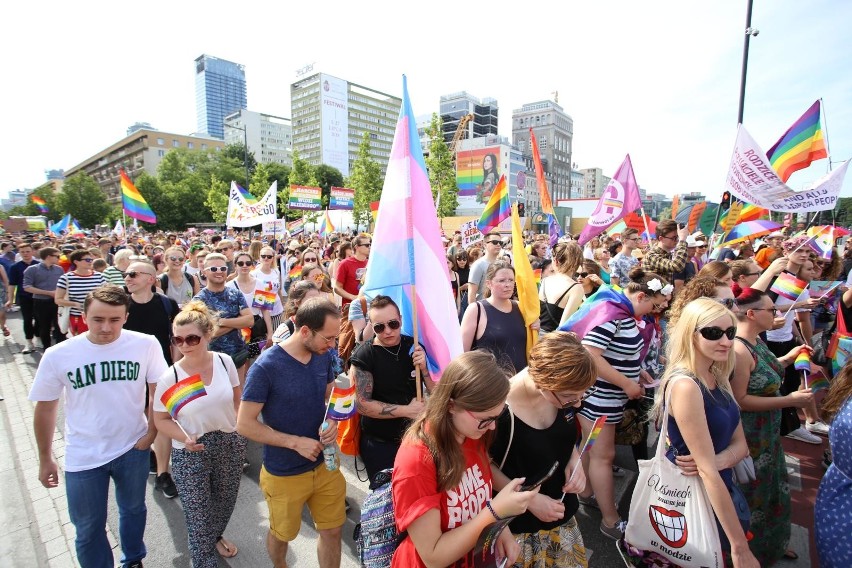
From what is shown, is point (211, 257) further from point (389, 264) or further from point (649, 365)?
point (649, 365)

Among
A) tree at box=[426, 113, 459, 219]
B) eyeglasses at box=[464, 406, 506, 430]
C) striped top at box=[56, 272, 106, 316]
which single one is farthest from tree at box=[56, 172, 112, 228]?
eyeglasses at box=[464, 406, 506, 430]

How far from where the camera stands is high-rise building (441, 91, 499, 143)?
4737 inches

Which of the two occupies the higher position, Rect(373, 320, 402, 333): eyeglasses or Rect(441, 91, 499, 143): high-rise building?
Rect(441, 91, 499, 143): high-rise building

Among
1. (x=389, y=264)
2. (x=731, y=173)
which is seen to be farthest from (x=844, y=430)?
(x=731, y=173)

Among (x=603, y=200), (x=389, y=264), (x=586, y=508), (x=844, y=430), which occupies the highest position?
(x=603, y=200)

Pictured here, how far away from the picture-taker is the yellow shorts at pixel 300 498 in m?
2.46

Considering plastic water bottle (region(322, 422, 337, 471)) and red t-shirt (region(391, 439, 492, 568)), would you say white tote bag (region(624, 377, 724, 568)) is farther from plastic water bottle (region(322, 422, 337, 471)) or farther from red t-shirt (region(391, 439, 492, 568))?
plastic water bottle (region(322, 422, 337, 471))

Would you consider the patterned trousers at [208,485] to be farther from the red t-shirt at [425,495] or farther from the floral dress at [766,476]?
the floral dress at [766,476]

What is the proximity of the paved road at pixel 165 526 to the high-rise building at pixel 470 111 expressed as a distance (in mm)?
121359

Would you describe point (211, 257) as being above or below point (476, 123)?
below

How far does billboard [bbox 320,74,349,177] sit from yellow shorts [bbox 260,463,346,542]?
367 feet

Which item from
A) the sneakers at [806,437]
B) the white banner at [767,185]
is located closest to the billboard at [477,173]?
the white banner at [767,185]

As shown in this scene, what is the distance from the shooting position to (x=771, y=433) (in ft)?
9.25

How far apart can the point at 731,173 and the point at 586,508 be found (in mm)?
5340
